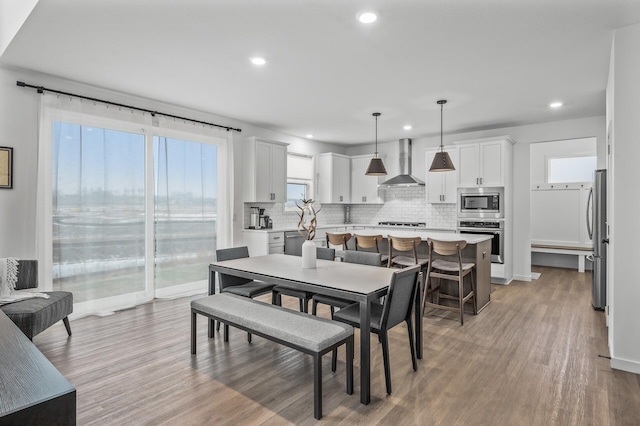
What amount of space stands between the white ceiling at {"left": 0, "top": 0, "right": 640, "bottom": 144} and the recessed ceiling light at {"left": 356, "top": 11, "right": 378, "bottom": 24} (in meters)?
0.05

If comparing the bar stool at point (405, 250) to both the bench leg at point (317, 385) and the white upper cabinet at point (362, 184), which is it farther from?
the white upper cabinet at point (362, 184)

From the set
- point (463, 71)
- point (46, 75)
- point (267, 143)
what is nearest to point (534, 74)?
point (463, 71)

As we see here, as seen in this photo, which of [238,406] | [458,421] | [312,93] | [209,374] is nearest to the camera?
[458,421]

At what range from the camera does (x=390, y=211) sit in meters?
7.89

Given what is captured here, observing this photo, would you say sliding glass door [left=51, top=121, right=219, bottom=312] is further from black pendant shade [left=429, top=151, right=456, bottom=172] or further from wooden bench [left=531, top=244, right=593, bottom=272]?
wooden bench [left=531, top=244, right=593, bottom=272]

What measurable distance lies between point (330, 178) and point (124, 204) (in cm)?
408

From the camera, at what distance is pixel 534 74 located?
3.84 m

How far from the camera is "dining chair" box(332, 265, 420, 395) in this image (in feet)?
8.17

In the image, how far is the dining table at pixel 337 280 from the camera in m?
2.41

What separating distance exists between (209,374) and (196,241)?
2.83 metres

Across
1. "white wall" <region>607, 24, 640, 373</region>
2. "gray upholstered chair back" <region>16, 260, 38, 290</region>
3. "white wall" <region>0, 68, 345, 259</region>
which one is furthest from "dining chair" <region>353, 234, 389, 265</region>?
"white wall" <region>0, 68, 345, 259</region>

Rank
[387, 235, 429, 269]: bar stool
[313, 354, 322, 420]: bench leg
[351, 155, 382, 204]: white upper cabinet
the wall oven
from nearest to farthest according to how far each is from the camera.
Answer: [313, 354, 322, 420]: bench leg
[387, 235, 429, 269]: bar stool
the wall oven
[351, 155, 382, 204]: white upper cabinet

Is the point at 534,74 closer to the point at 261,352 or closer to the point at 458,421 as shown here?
the point at 458,421

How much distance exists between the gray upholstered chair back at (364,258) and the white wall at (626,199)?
74.3 inches
